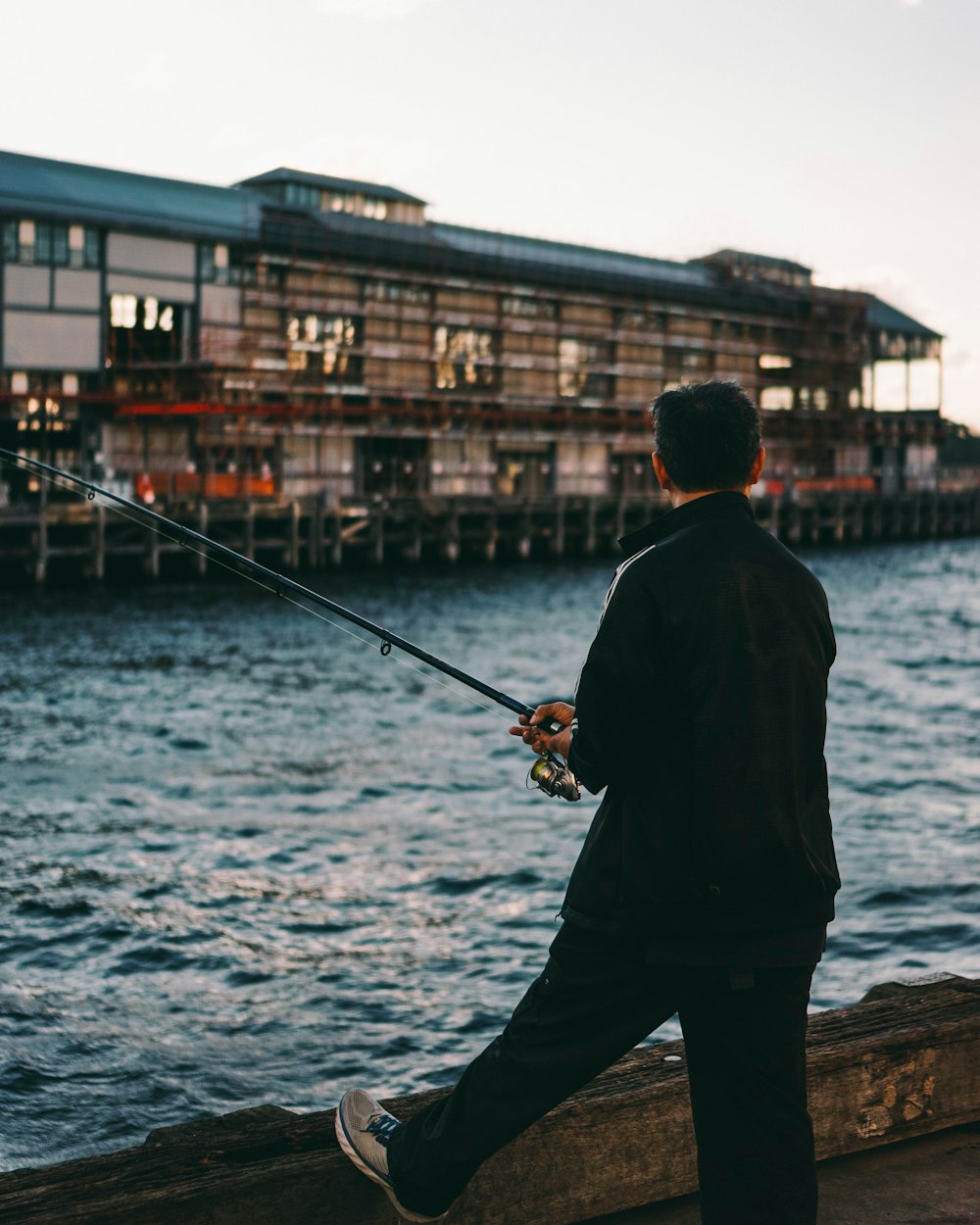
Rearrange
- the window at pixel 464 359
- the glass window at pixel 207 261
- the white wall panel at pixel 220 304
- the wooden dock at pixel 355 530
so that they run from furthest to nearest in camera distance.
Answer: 1. the window at pixel 464 359
2. the white wall panel at pixel 220 304
3. the glass window at pixel 207 261
4. the wooden dock at pixel 355 530

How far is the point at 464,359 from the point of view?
55.2 m

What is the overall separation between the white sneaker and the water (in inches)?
151

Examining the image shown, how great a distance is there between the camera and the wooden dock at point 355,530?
37.0m

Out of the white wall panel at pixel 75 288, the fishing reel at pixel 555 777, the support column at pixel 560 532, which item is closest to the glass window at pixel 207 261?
the white wall panel at pixel 75 288

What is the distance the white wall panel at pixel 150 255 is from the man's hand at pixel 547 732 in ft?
139

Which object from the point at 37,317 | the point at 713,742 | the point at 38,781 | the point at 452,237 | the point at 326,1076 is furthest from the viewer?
the point at 452,237

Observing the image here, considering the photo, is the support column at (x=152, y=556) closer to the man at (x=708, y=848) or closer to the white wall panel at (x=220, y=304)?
the white wall panel at (x=220, y=304)

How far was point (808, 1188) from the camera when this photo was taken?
9.61 feet

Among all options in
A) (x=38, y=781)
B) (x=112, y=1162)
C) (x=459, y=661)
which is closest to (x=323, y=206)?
(x=459, y=661)

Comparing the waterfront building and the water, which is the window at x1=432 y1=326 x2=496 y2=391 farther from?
the water

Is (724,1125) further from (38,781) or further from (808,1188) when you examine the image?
(38,781)

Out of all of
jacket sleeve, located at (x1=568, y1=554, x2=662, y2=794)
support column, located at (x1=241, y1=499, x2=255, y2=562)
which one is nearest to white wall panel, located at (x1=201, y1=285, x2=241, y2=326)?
support column, located at (x1=241, y1=499, x2=255, y2=562)

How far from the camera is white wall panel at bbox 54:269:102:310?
41722 millimetres

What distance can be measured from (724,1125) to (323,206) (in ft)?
178
